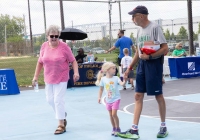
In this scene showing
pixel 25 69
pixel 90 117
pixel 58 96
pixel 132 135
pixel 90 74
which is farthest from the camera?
pixel 25 69

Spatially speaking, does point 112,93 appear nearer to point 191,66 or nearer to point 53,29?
point 53,29

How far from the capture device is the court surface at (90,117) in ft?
21.6

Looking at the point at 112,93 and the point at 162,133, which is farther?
the point at 112,93

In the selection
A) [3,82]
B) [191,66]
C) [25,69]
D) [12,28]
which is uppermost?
[12,28]

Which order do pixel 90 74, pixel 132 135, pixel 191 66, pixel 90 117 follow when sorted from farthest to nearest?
1. pixel 191 66
2. pixel 90 74
3. pixel 90 117
4. pixel 132 135

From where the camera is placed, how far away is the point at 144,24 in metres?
6.06

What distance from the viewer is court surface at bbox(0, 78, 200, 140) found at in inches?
259

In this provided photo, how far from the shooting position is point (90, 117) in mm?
8195

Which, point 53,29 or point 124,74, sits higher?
point 53,29

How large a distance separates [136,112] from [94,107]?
3536 mm

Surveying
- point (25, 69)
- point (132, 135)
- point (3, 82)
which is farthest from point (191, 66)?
point (25, 69)

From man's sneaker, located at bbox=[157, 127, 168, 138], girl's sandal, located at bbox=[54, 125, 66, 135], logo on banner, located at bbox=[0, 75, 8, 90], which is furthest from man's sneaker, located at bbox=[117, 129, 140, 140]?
logo on banner, located at bbox=[0, 75, 8, 90]

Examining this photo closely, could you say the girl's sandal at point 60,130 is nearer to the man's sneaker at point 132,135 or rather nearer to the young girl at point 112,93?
the young girl at point 112,93

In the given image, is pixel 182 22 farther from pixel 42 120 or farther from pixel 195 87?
pixel 42 120
